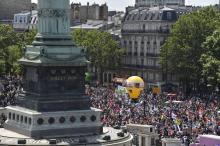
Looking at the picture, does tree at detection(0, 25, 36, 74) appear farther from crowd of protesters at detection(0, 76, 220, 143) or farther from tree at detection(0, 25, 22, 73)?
crowd of protesters at detection(0, 76, 220, 143)

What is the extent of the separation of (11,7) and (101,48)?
55041 millimetres

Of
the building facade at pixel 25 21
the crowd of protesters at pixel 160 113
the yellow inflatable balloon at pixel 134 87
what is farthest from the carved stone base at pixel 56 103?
the building facade at pixel 25 21

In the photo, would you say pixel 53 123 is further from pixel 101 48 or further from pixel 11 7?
pixel 11 7

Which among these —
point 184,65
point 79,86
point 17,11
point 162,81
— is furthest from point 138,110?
point 17,11

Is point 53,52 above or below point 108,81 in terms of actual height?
above

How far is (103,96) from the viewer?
252ft

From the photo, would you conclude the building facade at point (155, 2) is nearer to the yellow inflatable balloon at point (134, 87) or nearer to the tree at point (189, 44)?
the tree at point (189, 44)

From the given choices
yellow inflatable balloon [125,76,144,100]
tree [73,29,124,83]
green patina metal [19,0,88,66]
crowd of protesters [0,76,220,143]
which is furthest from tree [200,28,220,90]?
green patina metal [19,0,88,66]

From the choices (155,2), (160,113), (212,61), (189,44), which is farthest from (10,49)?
(155,2)

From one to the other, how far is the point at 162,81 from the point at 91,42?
13041 millimetres

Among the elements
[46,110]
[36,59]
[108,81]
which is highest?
[36,59]

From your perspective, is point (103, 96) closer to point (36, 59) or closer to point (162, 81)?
point (36, 59)

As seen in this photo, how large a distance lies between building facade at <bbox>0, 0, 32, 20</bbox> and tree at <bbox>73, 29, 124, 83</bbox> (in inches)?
1968

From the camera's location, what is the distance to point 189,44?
329 feet
